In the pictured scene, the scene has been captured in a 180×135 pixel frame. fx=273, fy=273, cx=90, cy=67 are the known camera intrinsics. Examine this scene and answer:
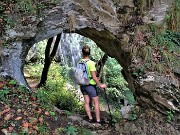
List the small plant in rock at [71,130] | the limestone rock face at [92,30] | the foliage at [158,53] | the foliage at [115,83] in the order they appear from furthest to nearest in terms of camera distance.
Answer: the foliage at [115,83]
the foliage at [158,53]
the limestone rock face at [92,30]
the small plant in rock at [71,130]

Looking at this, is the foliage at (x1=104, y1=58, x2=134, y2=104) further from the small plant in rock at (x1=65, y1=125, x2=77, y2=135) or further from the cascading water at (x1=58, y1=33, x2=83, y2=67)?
the small plant in rock at (x1=65, y1=125, x2=77, y2=135)

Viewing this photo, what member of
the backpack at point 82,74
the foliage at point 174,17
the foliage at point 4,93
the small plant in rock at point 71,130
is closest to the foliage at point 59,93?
the foliage at point 4,93

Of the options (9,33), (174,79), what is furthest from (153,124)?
(9,33)

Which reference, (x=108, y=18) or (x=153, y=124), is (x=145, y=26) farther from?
(x=153, y=124)

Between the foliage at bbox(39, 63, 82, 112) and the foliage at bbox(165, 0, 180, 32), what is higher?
the foliage at bbox(165, 0, 180, 32)

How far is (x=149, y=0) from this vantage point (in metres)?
7.57

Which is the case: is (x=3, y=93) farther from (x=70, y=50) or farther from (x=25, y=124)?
(x=70, y=50)

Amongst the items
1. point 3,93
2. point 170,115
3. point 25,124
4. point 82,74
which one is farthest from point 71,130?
point 170,115

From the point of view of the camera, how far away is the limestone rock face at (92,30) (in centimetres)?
634

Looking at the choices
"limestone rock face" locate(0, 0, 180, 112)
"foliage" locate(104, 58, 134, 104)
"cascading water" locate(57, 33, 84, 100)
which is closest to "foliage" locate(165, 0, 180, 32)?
"limestone rock face" locate(0, 0, 180, 112)

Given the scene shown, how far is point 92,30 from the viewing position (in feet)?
25.6

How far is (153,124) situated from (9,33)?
400 centimetres

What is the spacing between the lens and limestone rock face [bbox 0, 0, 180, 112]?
634 centimetres

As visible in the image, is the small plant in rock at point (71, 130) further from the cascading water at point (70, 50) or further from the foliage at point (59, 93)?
the cascading water at point (70, 50)
